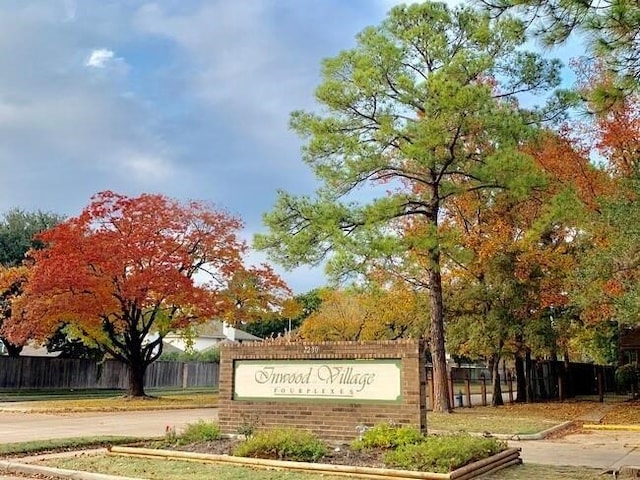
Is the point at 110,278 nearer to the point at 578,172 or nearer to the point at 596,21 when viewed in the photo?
the point at 578,172

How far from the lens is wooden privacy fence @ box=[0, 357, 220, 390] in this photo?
3353 centimetres

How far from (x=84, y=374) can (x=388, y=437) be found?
31447 mm

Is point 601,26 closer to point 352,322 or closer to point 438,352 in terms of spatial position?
point 438,352

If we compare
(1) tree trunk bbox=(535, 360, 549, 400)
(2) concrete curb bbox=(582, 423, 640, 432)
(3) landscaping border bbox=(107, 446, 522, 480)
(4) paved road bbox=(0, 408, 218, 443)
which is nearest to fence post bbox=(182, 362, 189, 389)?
(4) paved road bbox=(0, 408, 218, 443)

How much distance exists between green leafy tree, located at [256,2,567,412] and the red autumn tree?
27.2 ft

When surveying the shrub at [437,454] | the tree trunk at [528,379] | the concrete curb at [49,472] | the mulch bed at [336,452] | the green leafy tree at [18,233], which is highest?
the green leafy tree at [18,233]

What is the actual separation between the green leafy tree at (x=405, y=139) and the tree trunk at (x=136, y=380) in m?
12.4

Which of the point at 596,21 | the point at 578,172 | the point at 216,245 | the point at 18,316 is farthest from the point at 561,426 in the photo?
the point at 18,316

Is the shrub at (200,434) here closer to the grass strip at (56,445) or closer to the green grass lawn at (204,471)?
the green grass lawn at (204,471)

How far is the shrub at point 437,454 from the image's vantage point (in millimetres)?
7862

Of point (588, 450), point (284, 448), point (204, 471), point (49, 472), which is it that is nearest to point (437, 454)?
point (284, 448)

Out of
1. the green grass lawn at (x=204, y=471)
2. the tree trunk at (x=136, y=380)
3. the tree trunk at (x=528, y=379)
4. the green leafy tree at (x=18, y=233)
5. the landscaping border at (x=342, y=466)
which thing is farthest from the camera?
the green leafy tree at (x=18, y=233)

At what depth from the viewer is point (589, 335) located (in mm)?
26547

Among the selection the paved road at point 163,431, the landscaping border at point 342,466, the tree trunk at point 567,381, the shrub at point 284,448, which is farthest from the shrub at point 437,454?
the tree trunk at point 567,381
